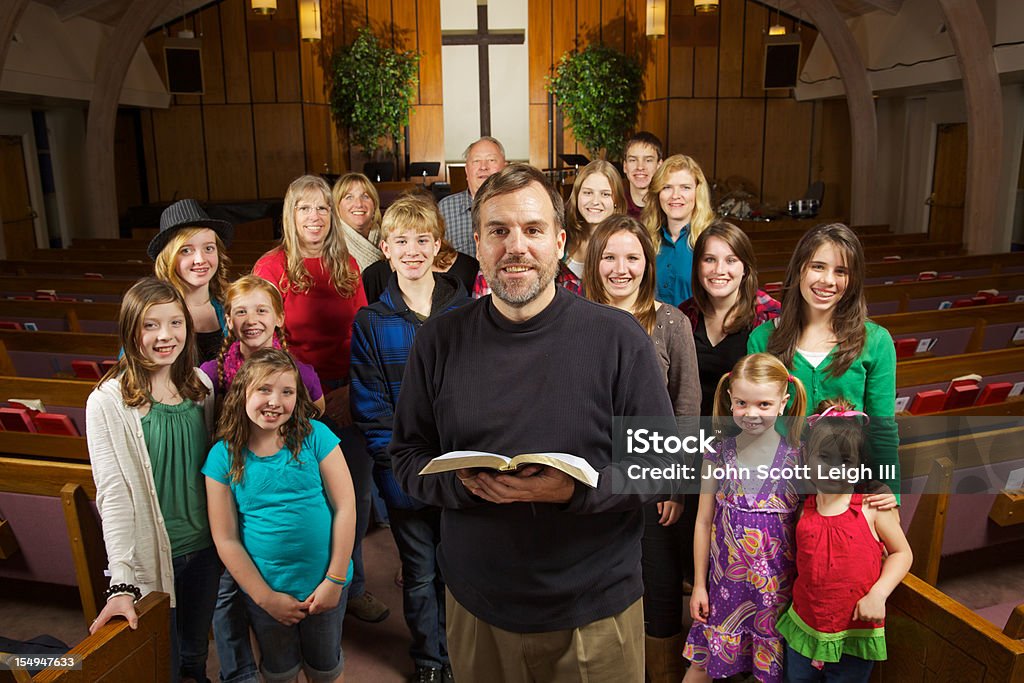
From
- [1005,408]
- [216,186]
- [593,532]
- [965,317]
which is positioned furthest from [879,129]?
[593,532]

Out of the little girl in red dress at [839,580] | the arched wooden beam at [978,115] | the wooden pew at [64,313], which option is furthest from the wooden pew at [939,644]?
the arched wooden beam at [978,115]

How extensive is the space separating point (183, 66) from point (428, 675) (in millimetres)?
10601

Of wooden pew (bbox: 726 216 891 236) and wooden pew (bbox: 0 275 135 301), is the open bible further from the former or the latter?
wooden pew (bbox: 726 216 891 236)

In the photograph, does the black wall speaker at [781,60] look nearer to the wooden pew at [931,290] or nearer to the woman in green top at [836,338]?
the wooden pew at [931,290]

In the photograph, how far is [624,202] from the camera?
3264mm

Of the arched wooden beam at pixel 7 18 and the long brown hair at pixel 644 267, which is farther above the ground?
the arched wooden beam at pixel 7 18

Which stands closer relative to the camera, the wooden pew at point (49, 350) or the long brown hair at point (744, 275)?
the long brown hair at point (744, 275)

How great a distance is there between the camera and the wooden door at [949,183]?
10445mm

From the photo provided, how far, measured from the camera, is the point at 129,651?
1706 mm

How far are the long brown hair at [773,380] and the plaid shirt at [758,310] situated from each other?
0.50m

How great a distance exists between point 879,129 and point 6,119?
41.3 ft

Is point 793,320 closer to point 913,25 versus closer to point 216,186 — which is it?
point 913,25

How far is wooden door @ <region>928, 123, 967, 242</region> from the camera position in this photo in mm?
10445

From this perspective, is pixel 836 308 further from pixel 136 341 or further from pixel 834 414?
pixel 136 341
